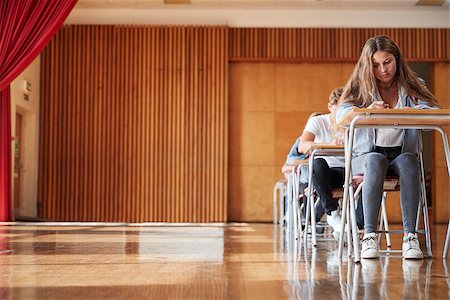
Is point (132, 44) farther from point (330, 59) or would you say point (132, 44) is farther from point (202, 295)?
point (202, 295)

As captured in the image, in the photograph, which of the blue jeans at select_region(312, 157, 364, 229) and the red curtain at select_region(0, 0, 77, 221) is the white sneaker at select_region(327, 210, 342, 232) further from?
the red curtain at select_region(0, 0, 77, 221)

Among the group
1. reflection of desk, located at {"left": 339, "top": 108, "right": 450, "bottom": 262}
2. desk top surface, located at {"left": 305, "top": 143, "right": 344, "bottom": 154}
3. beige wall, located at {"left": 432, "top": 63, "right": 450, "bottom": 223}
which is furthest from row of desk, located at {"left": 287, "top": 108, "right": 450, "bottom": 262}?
beige wall, located at {"left": 432, "top": 63, "right": 450, "bottom": 223}

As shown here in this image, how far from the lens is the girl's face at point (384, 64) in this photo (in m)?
3.32

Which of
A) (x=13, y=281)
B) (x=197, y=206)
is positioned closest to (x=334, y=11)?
(x=197, y=206)

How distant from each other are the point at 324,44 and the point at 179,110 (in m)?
2.60

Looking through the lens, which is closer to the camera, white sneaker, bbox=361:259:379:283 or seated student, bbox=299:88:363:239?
white sneaker, bbox=361:259:379:283

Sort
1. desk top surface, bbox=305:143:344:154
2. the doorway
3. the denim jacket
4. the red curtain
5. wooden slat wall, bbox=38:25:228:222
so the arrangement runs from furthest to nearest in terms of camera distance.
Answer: wooden slat wall, bbox=38:25:228:222
the doorway
the red curtain
desk top surface, bbox=305:143:344:154
the denim jacket

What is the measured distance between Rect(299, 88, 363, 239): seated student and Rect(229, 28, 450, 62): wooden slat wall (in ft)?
19.2

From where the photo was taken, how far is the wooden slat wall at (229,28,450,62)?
10797 mm

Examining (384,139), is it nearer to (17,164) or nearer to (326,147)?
(326,147)

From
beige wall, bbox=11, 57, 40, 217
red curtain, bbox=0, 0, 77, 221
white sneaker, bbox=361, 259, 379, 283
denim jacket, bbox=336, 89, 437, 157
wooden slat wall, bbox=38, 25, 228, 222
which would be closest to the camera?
white sneaker, bbox=361, 259, 379, 283

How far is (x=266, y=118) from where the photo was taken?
427 inches

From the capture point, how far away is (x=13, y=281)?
215cm

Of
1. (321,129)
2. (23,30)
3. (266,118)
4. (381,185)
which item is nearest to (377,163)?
(381,185)
